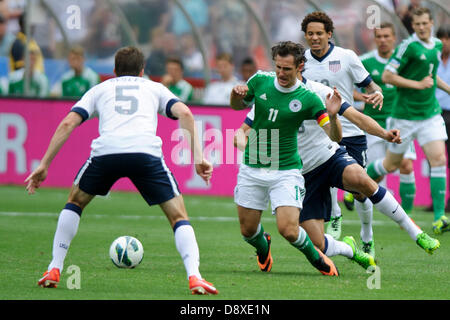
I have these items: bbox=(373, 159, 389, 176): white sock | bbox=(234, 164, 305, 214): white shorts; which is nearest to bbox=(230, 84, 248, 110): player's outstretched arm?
bbox=(234, 164, 305, 214): white shorts

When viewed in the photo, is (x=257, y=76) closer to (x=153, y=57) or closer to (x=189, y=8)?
(x=153, y=57)

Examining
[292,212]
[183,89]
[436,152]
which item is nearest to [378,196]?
[292,212]

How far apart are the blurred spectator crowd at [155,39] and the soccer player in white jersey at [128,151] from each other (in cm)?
871

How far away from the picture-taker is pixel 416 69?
11.3 metres

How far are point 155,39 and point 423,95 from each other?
7486 mm

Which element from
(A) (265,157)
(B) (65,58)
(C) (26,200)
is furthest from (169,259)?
(B) (65,58)

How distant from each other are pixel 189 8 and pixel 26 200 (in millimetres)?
6134

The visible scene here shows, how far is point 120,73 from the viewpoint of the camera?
22.5 ft

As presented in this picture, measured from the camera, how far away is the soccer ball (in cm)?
784

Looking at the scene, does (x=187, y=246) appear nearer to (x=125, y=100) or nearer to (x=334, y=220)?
(x=125, y=100)

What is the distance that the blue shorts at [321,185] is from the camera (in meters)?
8.28

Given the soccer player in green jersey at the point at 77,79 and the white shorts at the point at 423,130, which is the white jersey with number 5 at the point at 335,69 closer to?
the white shorts at the point at 423,130

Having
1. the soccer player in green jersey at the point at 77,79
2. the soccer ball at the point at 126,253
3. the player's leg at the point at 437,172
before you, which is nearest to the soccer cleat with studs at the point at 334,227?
the player's leg at the point at 437,172

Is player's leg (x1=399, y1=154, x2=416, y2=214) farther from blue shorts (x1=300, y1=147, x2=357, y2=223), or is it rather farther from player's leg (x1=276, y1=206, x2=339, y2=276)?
player's leg (x1=276, y1=206, x2=339, y2=276)
